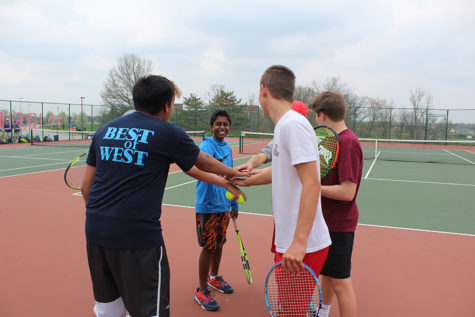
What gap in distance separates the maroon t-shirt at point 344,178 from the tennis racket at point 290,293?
578mm

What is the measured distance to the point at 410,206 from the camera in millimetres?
6816

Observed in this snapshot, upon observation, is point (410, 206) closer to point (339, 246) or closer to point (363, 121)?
→ point (339, 246)

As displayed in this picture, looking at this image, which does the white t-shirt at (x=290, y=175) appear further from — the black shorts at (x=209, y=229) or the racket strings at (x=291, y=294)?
the black shorts at (x=209, y=229)

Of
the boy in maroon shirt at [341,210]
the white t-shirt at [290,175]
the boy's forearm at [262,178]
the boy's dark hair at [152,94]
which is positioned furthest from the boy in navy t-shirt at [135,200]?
the boy in maroon shirt at [341,210]

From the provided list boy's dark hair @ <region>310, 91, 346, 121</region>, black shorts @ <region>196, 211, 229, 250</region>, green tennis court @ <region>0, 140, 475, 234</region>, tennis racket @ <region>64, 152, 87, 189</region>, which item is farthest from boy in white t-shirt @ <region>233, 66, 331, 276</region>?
green tennis court @ <region>0, 140, 475, 234</region>

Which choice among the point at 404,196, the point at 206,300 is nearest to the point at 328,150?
the point at 206,300

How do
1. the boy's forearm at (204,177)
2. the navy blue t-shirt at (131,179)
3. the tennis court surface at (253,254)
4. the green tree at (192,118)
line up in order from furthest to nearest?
the green tree at (192,118) → the tennis court surface at (253,254) → the boy's forearm at (204,177) → the navy blue t-shirt at (131,179)

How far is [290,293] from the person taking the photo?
77.8 inches

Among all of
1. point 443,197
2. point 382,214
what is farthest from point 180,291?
point 443,197

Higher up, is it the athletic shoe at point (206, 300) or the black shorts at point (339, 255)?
the black shorts at point (339, 255)

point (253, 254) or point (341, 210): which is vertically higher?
point (341, 210)

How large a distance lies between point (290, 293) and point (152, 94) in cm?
131

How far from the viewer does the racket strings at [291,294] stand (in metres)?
1.94

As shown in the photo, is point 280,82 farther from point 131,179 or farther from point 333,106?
point 131,179
